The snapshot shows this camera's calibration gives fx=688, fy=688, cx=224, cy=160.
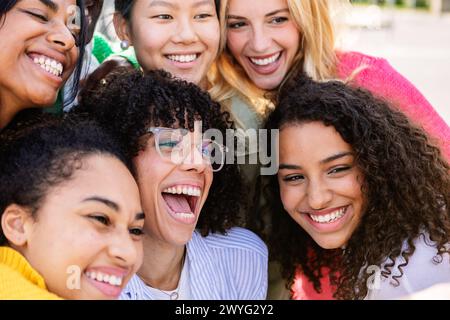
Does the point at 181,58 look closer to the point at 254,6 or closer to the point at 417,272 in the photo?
the point at 254,6

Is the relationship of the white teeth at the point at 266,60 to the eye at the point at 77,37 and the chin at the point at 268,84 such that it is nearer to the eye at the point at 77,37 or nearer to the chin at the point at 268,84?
the chin at the point at 268,84

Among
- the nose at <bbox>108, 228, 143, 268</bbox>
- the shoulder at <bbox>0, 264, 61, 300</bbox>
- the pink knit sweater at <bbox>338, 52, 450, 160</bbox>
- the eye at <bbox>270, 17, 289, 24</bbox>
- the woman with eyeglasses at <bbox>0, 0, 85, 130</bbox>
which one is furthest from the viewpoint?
the eye at <bbox>270, 17, 289, 24</bbox>

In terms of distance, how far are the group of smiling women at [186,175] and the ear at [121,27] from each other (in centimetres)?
1

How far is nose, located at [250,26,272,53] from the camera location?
147 inches

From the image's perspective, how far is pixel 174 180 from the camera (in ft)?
9.53

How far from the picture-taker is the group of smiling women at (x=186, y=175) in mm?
2445

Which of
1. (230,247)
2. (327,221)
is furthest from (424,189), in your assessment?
(230,247)

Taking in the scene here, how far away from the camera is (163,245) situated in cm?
302

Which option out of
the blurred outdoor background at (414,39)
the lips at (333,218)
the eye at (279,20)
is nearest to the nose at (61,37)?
Answer: the eye at (279,20)

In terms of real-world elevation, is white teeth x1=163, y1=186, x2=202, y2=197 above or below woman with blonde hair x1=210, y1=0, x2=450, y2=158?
below

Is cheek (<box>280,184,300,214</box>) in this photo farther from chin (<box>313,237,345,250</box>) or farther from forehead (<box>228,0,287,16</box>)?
forehead (<box>228,0,287,16</box>)

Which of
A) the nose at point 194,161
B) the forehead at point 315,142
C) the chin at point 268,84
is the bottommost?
the nose at point 194,161

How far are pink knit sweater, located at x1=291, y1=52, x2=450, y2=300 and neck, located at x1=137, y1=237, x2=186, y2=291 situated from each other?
3.32 feet

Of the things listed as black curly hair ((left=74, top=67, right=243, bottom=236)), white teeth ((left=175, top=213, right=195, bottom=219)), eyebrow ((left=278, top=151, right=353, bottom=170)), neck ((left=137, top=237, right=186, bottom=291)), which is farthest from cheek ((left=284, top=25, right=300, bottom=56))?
neck ((left=137, top=237, right=186, bottom=291))
